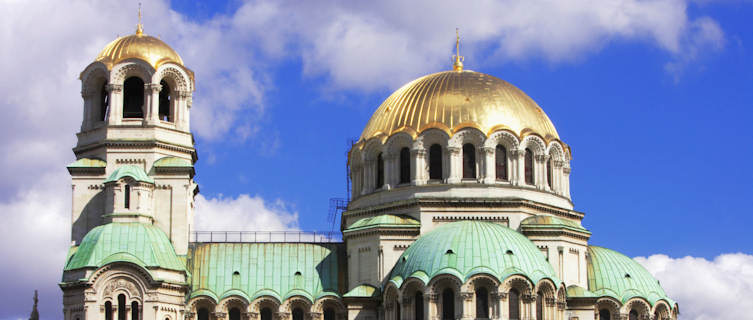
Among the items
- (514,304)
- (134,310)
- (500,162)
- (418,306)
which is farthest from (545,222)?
(134,310)

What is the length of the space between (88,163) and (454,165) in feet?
57.6

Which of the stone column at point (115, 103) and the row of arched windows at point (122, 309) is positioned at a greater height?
the stone column at point (115, 103)

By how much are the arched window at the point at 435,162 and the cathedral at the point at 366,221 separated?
0.23ft

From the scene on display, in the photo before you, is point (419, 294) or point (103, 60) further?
point (103, 60)

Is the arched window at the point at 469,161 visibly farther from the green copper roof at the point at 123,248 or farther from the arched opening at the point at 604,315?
the green copper roof at the point at 123,248

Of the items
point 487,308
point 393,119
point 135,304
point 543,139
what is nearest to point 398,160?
point 393,119

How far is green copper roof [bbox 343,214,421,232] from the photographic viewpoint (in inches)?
2327

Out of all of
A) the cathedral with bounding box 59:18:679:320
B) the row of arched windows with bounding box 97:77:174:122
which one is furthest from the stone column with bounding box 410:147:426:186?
the row of arched windows with bounding box 97:77:174:122

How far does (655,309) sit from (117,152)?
87.8 feet

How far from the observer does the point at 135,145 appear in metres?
60.7

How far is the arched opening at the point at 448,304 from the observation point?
54.2 m

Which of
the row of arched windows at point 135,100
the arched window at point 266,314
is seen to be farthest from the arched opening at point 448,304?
the row of arched windows at point 135,100

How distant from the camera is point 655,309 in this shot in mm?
60000

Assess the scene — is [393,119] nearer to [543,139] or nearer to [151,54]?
[543,139]
